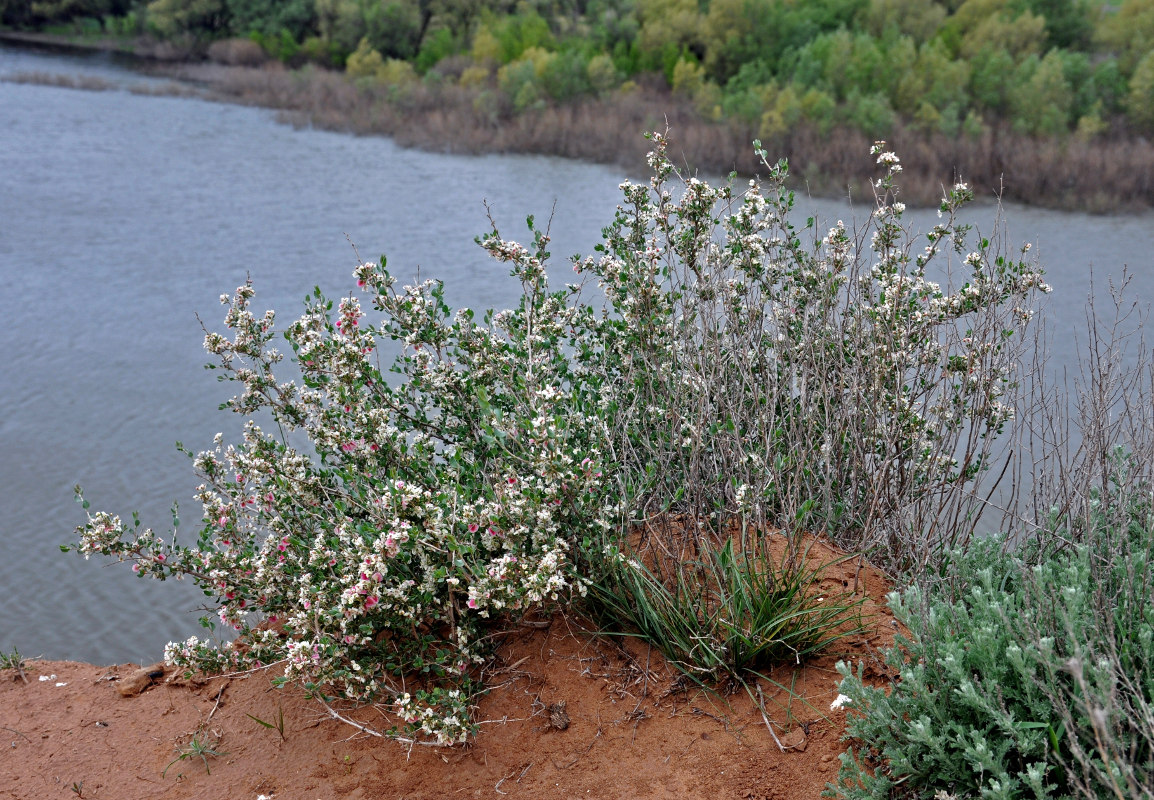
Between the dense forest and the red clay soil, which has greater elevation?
the dense forest

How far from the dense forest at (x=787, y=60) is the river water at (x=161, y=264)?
337cm

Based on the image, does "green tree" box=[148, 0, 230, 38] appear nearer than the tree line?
No

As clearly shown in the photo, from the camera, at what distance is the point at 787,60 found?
20.9 meters

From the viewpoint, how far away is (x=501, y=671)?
3.36 m

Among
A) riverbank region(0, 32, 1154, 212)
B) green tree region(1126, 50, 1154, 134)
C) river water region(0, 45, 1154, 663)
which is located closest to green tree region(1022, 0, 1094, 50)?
green tree region(1126, 50, 1154, 134)

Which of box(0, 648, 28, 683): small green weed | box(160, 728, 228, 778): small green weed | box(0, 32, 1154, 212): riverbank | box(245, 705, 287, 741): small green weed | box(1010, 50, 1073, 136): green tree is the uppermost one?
box(1010, 50, 1073, 136): green tree

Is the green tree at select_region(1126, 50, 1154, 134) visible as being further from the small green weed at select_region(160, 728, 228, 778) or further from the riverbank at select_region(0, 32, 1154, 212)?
the small green weed at select_region(160, 728, 228, 778)

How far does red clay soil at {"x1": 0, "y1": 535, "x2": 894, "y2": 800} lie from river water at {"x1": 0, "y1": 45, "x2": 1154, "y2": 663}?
1092mm

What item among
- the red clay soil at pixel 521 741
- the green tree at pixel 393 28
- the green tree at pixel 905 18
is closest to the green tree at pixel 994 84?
the green tree at pixel 905 18

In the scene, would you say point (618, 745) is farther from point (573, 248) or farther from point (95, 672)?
point (573, 248)

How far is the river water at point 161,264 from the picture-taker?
19.5 feet

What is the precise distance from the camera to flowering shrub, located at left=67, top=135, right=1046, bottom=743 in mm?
3125

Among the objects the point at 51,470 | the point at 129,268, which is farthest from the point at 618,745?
the point at 129,268

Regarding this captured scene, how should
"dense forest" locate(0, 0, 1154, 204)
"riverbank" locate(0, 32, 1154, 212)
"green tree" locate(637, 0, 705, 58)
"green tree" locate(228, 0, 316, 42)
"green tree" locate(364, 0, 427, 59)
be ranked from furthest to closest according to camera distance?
"green tree" locate(228, 0, 316, 42)
"green tree" locate(364, 0, 427, 59)
"green tree" locate(637, 0, 705, 58)
"dense forest" locate(0, 0, 1154, 204)
"riverbank" locate(0, 32, 1154, 212)
